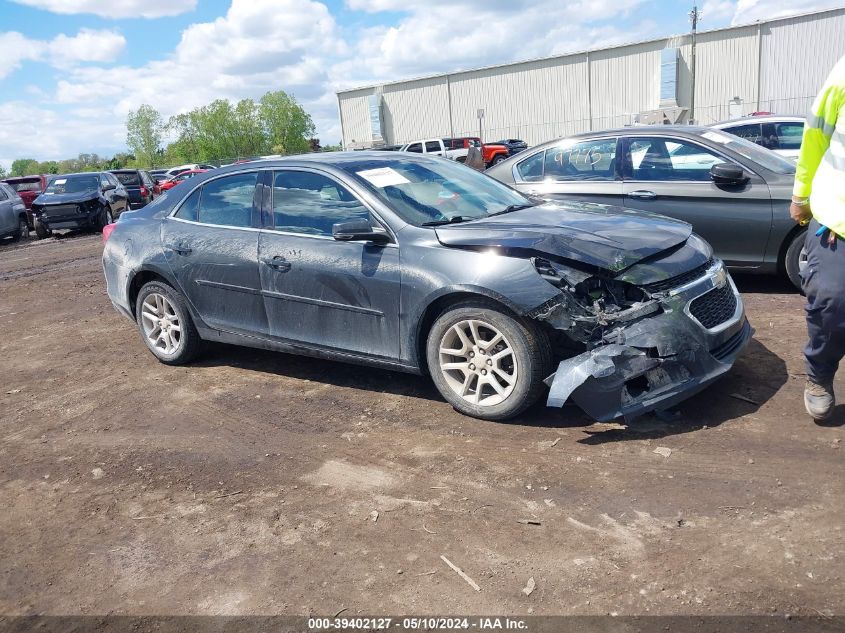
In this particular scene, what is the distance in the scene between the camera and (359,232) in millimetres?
4371

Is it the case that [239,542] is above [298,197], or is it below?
below

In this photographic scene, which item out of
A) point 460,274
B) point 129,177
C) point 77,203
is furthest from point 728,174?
point 129,177

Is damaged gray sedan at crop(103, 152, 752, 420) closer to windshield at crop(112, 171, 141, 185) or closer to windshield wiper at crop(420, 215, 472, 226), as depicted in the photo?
windshield wiper at crop(420, 215, 472, 226)

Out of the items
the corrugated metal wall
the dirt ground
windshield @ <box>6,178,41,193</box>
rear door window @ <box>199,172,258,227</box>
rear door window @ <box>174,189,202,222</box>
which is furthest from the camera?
the corrugated metal wall

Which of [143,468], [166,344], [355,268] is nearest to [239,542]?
[143,468]

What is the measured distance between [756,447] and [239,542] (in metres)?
2.58

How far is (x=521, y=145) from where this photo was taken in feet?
128

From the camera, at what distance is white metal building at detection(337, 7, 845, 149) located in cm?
3859

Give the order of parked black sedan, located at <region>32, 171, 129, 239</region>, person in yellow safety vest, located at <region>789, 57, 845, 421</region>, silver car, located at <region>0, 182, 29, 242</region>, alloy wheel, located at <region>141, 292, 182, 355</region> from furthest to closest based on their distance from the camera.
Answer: parked black sedan, located at <region>32, 171, 129, 239</region>, silver car, located at <region>0, 182, 29, 242</region>, alloy wheel, located at <region>141, 292, 182, 355</region>, person in yellow safety vest, located at <region>789, 57, 845, 421</region>

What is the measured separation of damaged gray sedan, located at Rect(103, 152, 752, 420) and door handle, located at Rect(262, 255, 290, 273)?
1 cm

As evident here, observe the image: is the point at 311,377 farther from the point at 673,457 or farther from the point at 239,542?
the point at 673,457

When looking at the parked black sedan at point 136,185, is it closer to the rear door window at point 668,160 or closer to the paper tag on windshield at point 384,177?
the rear door window at point 668,160

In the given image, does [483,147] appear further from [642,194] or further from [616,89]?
[642,194]

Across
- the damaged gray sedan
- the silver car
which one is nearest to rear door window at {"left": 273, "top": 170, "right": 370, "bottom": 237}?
the damaged gray sedan
